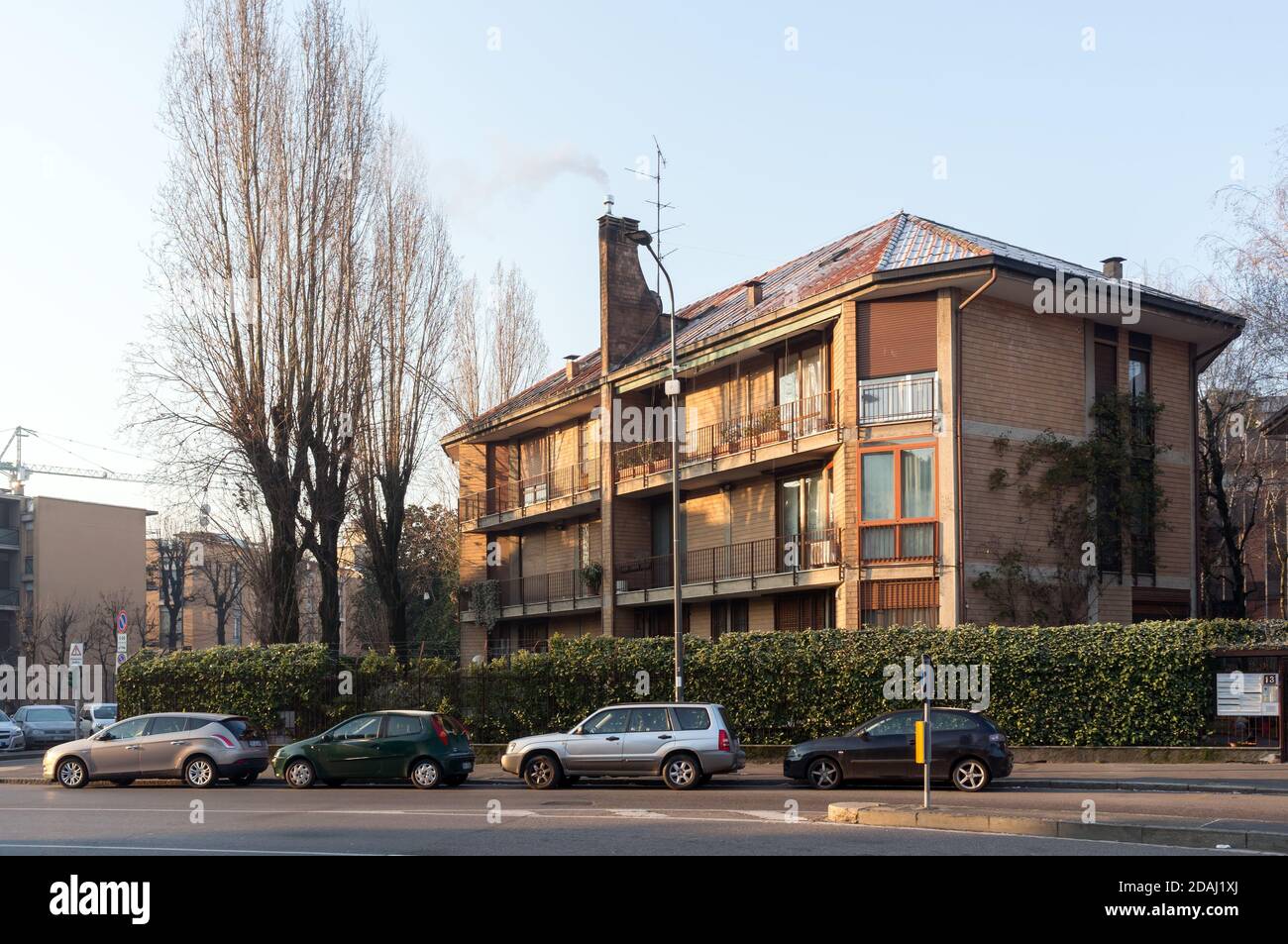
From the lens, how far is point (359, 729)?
23359mm

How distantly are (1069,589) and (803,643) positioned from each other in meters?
7.26

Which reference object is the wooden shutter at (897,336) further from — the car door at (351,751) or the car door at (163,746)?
the car door at (163,746)

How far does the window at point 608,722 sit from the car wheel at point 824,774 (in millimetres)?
3274

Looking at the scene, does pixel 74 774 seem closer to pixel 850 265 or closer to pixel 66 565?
pixel 850 265

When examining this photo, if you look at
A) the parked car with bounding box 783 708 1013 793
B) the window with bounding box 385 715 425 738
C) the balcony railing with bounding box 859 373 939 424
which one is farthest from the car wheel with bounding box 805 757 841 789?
the balcony railing with bounding box 859 373 939 424

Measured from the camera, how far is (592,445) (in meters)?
40.5

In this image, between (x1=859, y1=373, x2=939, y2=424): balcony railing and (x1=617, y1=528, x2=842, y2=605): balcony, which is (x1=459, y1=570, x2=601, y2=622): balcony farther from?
(x1=859, y1=373, x2=939, y2=424): balcony railing

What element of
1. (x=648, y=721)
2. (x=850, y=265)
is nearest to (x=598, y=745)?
(x=648, y=721)

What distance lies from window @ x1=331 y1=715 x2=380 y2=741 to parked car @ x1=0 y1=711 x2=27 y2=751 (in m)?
20.4

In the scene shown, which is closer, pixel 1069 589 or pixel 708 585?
pixel 1069 589

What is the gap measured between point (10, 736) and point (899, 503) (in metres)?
27.7

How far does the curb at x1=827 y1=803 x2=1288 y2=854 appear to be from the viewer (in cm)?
1344
